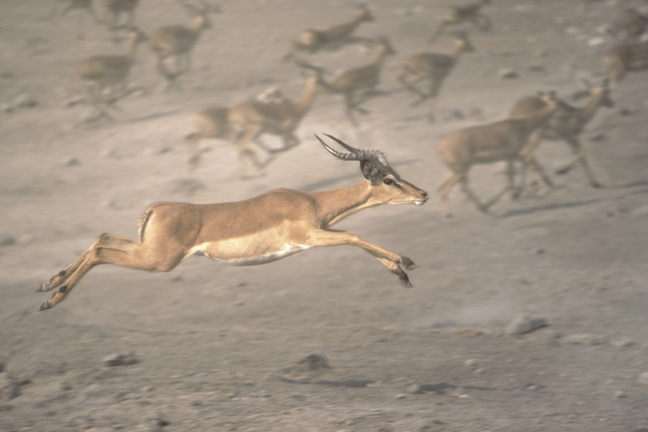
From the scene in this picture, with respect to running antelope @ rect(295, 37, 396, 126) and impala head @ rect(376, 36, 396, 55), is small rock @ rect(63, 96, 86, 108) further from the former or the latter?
impala head @ rect(376, 36, 396, 55)

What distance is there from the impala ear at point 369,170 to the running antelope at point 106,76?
39.6ft

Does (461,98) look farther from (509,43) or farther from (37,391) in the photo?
(37,391)

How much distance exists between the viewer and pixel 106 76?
15961 millimetres

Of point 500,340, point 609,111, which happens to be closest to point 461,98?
point 609,111

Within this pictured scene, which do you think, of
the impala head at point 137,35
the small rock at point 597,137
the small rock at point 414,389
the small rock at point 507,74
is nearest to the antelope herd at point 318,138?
the impala head at point 137,35

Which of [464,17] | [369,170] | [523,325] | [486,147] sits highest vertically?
[369,170]

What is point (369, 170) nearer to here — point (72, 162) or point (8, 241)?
point (8, 241)

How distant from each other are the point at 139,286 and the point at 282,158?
419 centimetres

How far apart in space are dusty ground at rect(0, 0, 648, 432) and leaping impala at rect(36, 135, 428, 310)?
6.61 feet

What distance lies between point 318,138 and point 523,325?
5231 millimetres

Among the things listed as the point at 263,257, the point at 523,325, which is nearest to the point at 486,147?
the point at 523,325

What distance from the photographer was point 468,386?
723 cm

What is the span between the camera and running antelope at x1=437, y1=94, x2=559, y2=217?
11.5 metres

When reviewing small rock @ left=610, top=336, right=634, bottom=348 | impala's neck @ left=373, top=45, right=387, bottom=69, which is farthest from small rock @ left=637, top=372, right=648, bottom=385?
impala's neck @ left=373, top=45, right=387, bottom=69
